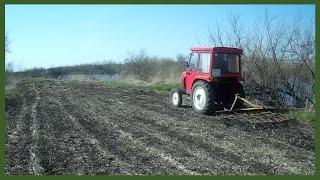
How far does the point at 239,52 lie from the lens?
11672 mm

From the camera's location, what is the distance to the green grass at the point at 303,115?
32.9ft

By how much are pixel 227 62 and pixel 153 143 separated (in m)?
4.38

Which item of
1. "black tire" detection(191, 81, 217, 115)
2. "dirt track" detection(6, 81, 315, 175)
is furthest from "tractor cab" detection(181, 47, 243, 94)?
"dirt track" detection(6, 81, 315, 175)

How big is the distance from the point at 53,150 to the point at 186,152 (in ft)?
7.78

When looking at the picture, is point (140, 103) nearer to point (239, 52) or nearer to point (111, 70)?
point (239, 52)

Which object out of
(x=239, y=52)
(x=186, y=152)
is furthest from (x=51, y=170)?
(x=239, y=52)

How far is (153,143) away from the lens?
8.12 metres

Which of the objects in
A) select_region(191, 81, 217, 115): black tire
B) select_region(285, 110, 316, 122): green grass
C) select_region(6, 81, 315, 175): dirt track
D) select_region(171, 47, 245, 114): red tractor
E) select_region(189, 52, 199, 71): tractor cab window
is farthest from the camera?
select_region(189, 52, 199, 71): tractor cab window

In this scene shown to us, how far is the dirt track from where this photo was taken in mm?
6566

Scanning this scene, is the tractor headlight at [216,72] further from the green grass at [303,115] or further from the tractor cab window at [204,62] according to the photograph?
the green grass at [303,115]

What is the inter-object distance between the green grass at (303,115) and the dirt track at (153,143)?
30 centimetres

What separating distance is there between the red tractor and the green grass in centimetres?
145

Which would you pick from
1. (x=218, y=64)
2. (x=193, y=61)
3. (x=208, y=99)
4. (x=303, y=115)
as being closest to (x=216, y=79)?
(x=218, y=64)

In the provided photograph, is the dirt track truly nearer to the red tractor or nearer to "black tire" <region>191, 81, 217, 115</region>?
"black tire" <region>191, 81, 217, 115</region>
